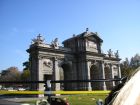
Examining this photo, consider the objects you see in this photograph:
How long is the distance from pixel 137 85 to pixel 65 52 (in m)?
35.2

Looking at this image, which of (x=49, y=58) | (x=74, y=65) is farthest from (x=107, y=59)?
(x=49, y=58)

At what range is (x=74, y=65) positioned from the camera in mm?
37469

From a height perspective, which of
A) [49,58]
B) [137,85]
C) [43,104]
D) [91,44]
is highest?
[91,44]

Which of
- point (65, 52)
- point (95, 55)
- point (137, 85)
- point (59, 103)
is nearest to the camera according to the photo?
point (137, 85)

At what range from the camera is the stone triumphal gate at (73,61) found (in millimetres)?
31391

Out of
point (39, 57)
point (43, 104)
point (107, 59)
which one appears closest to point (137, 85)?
point (43, 104)

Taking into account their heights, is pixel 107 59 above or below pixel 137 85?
above

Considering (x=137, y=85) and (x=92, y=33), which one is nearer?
(x=137, y=85)

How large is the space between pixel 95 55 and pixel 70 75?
228 inches

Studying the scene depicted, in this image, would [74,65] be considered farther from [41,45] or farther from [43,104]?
[43,104]

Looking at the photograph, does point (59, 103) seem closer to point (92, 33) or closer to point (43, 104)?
point (43, 104)

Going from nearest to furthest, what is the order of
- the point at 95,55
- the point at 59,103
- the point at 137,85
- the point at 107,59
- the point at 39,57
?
the point at 137,85, the point at 59,103, the point at 39,57, the point at 95,55, the point at 107,59

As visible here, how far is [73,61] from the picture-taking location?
37.3 m

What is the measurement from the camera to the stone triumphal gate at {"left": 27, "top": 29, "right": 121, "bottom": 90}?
31.4m
